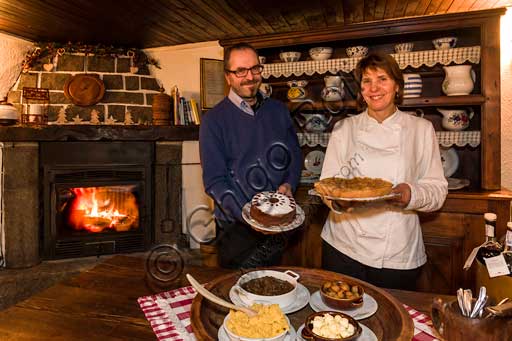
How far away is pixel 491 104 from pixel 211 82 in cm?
204

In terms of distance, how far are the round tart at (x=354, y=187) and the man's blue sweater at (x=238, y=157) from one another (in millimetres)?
330

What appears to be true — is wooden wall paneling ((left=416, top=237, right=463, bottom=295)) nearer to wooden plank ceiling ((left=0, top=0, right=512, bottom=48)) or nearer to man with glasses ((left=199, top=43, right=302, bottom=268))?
man with glasses ((left=199, top=43, right=302, bottom=268))

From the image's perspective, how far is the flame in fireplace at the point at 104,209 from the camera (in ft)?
10.3

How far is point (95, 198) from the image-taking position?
3180 millimetres

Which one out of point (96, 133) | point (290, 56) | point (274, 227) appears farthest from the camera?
point (96, 133)

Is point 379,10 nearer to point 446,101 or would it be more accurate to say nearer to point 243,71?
point 446,101

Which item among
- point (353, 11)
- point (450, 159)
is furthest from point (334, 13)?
point (450, 159)

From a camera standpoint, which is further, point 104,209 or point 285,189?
point 104,209

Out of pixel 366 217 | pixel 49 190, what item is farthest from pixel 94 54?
pixel 366 217

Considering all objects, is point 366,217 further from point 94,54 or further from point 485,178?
point 94,54

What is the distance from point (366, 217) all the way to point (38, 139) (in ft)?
8.43

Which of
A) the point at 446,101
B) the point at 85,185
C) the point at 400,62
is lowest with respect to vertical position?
the point at 85,185

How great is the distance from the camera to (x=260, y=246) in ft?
5.69

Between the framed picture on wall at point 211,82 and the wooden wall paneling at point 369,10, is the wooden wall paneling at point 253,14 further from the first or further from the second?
the wooden wall paneling at point 369,10
